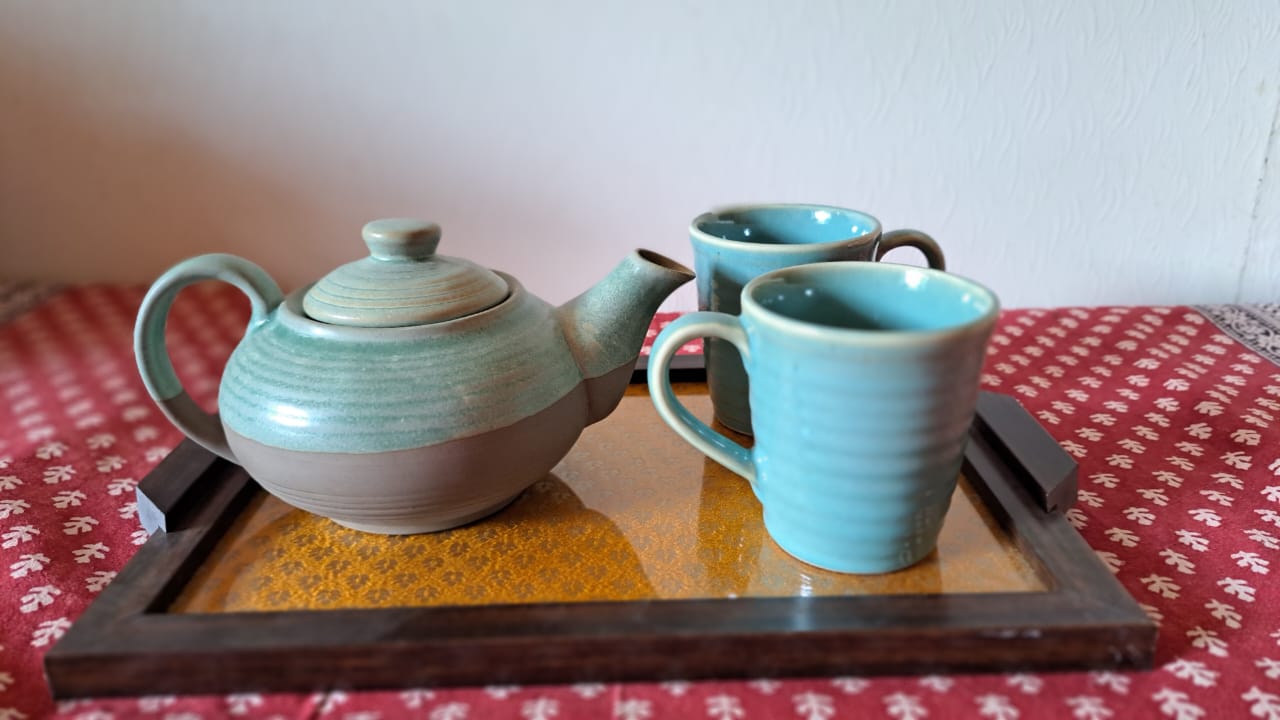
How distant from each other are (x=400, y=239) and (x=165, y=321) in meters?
0.14

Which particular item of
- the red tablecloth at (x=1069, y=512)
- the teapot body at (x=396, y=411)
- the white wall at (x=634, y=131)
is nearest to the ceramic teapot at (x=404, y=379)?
the teapot body at (x=396, y=411)

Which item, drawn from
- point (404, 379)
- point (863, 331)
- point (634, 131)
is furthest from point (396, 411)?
point (634, 131)

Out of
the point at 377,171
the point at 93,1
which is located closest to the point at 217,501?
the point at 377,171

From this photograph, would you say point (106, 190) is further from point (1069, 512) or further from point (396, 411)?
point (1069, 512)

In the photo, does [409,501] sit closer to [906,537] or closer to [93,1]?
[906,537]

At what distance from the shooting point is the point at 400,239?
49cm

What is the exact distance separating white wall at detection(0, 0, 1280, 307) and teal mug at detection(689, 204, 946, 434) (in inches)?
20.2

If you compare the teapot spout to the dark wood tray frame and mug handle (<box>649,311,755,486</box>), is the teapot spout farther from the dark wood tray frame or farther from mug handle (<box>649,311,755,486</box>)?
the dark wood tray frame

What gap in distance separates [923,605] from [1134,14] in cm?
95

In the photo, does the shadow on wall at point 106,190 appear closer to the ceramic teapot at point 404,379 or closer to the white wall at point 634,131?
the white wall at point 634,131

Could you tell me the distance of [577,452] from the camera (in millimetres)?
616

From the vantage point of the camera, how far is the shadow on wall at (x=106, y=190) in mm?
1143

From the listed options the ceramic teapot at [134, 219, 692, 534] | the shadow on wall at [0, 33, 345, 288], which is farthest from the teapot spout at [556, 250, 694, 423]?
the shadow on wall at [0, 33, 345, 288]

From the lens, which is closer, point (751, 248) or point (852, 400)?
point (852, 400)
